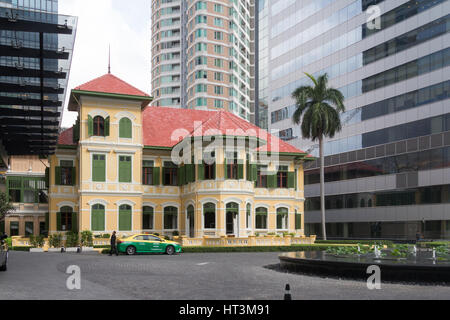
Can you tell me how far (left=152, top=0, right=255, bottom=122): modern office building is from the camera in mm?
93438

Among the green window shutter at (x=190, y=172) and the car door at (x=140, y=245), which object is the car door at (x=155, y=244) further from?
the green window shutter at (x=190, y=172)

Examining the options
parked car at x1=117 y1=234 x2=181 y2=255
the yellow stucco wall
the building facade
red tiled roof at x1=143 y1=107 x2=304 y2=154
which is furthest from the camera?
the building facade

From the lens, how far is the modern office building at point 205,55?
93.4m

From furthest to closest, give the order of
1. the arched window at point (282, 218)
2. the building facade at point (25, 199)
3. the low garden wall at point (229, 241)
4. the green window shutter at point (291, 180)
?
the building facade at point (25, 199), the green window shutter at point (291, 180), the arched window at point (282, 218), the low garden wall at point (229, 241)

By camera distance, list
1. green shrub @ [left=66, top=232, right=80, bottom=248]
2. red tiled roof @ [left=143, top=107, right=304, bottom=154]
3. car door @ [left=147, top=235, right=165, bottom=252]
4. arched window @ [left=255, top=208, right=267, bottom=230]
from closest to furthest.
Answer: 1. car door @ [left=147, top=235, right=165, bottom=252]
2. green shrub @ [left=66, top=232, right=80, bottom=248]
3. red tiled roof @ [left=143, top=107, right=304, bottom=154]
4. arched window @ [left=255, top=208, right=267, bottom=230]

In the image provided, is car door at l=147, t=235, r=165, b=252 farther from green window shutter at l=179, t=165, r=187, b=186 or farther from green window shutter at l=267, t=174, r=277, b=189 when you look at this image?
green window shutter at l=267, t=174, r=277, b=189

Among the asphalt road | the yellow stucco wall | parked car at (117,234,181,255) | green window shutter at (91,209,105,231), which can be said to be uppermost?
the yellow stucco wall

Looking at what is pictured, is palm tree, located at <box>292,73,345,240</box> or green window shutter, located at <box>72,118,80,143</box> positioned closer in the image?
green window shutter, located at <box>72,118,80,143</box>

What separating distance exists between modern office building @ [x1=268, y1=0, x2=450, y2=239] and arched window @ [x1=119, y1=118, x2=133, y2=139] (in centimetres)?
2882

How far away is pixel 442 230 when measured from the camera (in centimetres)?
5062

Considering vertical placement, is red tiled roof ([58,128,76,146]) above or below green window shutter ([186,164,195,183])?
above

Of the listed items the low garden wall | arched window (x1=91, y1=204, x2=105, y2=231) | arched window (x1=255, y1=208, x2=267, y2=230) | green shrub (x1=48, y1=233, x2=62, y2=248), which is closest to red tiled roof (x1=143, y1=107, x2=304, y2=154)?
arched window (x1=255, y1=208, x2=267, y2=230)

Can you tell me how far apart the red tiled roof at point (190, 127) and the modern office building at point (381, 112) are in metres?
14.1

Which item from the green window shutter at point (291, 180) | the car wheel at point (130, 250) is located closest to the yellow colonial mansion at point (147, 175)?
the green window shutter at point (291, 180)
